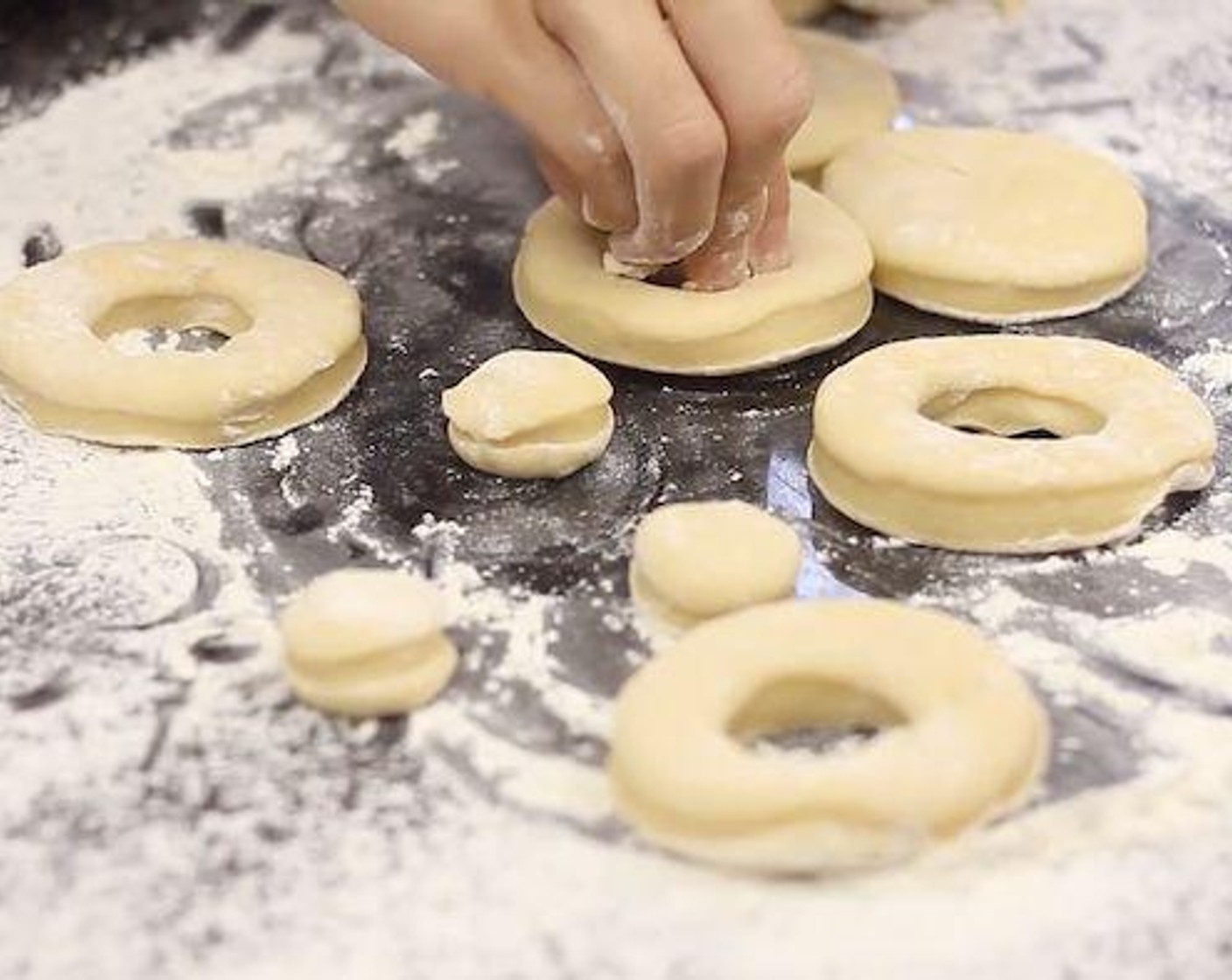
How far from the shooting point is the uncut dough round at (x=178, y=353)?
4.03 feet

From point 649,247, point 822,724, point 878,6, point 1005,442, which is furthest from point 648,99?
point 878,6

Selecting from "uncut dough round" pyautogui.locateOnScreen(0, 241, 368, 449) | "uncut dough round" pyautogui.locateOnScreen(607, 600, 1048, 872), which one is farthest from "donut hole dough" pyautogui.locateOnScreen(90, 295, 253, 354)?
"uncut dough round" pyautogui.locateOnScreen(607, 600, 1048, 872)

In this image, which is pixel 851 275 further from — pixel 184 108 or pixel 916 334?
pixel 184 108

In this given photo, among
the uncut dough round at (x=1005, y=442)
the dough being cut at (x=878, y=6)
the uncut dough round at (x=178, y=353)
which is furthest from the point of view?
the dough being cut at (x=878, y=6)

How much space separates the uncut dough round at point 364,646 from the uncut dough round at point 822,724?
11 centimetres

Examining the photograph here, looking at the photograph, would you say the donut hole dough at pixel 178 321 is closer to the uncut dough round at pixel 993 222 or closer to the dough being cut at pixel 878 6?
the uncut dough round at pixel 993 222

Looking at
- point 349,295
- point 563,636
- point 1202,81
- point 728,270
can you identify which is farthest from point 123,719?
point 1202,81

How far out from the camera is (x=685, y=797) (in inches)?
36.2

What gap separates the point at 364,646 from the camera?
1.00 m

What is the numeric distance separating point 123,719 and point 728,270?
504 millimetres

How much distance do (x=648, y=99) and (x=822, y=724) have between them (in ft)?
1.33

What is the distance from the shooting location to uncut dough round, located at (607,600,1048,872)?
3.00ft

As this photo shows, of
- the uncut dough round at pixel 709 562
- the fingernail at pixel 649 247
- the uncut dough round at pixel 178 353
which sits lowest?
the uncut dough round at pixel 178 353

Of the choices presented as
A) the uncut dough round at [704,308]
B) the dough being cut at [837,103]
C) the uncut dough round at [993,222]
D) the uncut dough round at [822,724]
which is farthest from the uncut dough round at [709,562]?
the dough being cut at [837,103]
